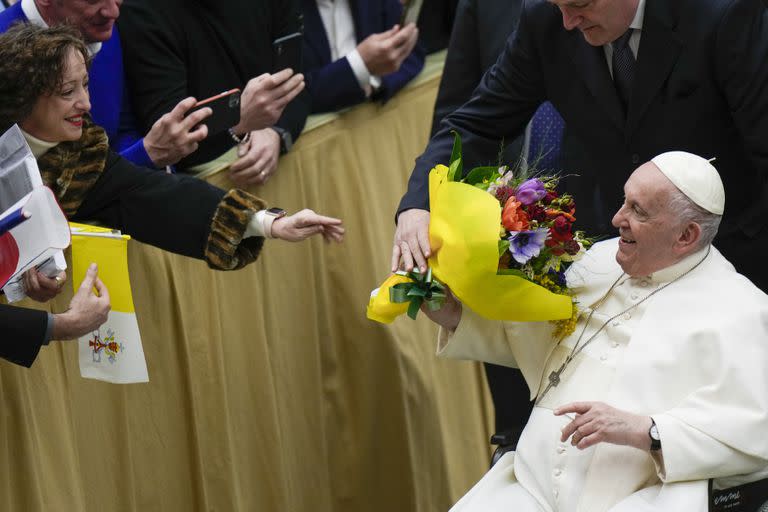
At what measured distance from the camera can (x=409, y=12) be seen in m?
5.73

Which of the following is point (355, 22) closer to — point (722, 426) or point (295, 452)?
point (295, 452)

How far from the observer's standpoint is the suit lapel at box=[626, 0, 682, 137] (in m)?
3.62

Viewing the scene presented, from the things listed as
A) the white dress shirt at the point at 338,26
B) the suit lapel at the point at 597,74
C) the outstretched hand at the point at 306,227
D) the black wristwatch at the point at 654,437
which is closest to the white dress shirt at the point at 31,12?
the outstretched hand at the point at 306,227

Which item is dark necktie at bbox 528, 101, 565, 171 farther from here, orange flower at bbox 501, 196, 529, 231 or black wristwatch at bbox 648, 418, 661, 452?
black wristwatch at bbox 648, 418, 661, 452

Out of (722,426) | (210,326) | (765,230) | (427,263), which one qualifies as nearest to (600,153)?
(765,230)

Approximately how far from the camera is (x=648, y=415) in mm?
3303

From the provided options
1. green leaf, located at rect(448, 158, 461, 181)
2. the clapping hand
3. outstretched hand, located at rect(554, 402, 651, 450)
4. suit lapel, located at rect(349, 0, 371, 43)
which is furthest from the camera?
suit lapel, located at rect(349, 0, 371, 43)

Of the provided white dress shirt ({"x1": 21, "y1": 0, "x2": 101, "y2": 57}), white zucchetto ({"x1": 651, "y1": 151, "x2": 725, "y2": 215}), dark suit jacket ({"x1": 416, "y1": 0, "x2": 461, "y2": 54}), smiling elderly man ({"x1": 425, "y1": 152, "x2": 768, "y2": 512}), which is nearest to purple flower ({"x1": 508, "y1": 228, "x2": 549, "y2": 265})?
smiling elderly man ({"x1": 425, "y1": 152, "x2": 768, "y2": 512})

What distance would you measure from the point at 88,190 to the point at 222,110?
645mm

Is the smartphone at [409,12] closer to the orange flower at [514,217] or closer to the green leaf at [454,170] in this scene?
the green leaf at [454,170]

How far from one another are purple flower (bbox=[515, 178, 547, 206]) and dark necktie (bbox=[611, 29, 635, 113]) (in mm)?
545

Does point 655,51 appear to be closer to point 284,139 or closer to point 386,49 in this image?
point 284,139

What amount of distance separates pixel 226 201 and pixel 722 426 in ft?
5.34

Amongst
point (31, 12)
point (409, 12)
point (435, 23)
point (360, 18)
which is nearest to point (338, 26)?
point (360, 18)
